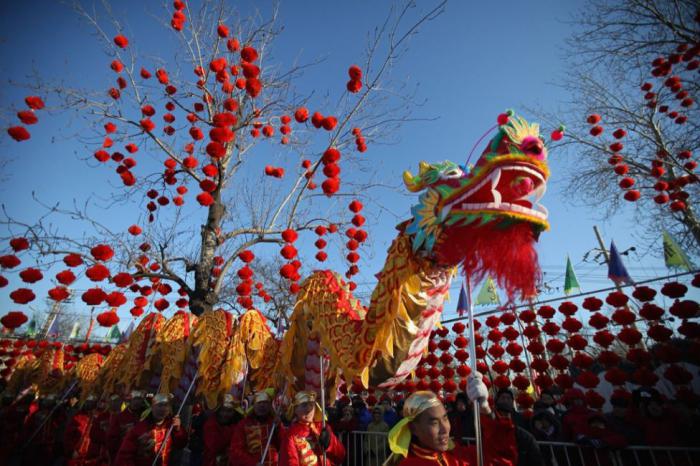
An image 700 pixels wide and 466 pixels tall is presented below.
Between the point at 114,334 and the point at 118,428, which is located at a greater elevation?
the point at 114,334

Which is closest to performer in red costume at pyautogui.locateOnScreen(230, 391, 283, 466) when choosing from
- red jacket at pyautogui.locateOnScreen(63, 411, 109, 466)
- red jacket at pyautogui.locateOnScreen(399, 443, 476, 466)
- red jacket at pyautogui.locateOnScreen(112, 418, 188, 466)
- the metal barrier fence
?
red jacket at pyautogui.locateOnScreen(112, 418, 188, 466)

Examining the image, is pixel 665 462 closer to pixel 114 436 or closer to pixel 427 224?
pixel 427 224

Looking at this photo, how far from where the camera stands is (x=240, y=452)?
4.02 m

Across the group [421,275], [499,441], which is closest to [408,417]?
[499,441]

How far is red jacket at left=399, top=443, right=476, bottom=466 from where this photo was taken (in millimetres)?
2076

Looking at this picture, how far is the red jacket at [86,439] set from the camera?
5.69m

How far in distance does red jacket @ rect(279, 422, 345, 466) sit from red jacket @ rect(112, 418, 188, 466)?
1877 millimetres

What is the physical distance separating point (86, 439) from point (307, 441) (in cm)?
525

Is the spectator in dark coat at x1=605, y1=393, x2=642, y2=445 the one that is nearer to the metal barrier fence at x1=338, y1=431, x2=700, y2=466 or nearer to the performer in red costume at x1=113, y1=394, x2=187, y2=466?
the metal barrier fence at x1=338, y1=431, x2=700, y2=466

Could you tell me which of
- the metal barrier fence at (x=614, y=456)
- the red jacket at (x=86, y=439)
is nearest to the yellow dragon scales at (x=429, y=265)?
the metal barrier fence at (x=614, y=456)

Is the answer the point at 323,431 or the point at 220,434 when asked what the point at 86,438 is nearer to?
the point at 220,434

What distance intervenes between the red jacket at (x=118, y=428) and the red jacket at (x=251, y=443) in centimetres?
191

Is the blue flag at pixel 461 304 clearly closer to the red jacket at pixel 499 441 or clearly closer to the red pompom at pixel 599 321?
the red pompom at pixel 599 321

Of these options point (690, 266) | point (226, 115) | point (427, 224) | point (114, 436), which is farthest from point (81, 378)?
point (690, 266)
